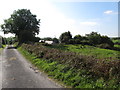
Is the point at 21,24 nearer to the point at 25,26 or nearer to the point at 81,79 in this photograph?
the point at 25,26

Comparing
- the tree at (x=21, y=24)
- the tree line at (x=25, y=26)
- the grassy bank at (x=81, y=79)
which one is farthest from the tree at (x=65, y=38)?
the grassy bank at (x=81, y=79)

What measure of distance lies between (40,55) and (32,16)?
37.1 m

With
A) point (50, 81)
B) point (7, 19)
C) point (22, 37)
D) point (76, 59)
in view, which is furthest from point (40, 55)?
point (7, 19)

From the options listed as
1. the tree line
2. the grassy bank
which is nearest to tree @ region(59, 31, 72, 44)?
the tree line

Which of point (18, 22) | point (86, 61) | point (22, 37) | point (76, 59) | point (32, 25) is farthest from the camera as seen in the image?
point (32, 25)

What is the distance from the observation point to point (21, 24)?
146 ft

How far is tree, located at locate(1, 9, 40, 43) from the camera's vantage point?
42.3 m

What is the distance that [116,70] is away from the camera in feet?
21.3

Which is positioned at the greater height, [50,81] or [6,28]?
[6,28]

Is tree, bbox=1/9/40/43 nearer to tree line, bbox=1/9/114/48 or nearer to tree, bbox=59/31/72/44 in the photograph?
tree line, bbox=1/9/114/48

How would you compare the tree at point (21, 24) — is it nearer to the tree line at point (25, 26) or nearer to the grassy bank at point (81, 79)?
the tree line at point (25, 26)

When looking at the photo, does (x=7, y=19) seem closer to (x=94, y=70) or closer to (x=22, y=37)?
(x=22, y=37)

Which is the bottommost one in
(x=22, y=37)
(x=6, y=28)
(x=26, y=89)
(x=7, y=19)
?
(x=26, y=89)

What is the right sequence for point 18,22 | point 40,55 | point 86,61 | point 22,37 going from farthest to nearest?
1. point 18,22
2. point 22,37
3. point 40,55
4. point 86,61
